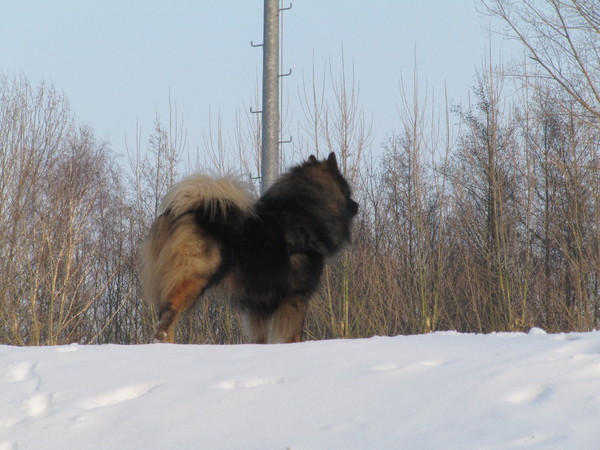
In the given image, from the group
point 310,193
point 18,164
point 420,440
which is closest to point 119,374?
point 420,440

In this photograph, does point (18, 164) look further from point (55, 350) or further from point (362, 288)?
point (55, 350)

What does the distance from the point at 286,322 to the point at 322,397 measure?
355cm

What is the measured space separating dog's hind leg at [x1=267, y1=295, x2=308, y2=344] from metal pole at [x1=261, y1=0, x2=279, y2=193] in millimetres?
2845

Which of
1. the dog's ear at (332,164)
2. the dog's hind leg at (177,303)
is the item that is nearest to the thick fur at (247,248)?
the dog's hind leg at (177,303)

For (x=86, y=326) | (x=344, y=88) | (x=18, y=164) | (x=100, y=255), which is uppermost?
(x=344, y=88)

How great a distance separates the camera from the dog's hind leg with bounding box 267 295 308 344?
7.05 metres

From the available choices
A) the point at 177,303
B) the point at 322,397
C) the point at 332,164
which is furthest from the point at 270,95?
the point at 322,397

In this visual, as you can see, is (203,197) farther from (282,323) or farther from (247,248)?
(282,323)

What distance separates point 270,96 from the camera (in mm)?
9672

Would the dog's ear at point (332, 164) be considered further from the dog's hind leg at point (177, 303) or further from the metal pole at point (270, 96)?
the dog's hind leg at point (177, 303)

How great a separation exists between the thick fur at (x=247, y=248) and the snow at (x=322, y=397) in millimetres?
1904

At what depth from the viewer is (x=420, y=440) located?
302 centimetres

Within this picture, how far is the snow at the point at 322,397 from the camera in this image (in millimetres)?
3096

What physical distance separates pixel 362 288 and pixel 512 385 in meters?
8.82
